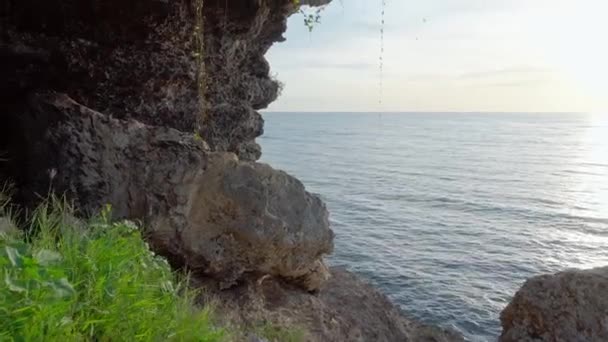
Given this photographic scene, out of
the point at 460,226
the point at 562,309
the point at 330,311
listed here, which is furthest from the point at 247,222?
the point at 460,226

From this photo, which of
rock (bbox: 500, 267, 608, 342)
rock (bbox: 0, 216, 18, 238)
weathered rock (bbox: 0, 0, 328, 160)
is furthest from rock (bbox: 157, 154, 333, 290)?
rock (bbox: 500, 267, 608, 342)

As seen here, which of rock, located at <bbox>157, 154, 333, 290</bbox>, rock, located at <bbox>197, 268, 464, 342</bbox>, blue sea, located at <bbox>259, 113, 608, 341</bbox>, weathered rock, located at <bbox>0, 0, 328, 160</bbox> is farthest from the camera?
blue sea, located at <bbox>259, 113, 608, 341</bbox>

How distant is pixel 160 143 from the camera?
20.6 ft

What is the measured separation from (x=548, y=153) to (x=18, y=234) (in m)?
60.3

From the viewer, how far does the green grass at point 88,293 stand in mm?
2521

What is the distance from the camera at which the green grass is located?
2521 millimetres

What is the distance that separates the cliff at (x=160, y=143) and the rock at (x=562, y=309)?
3921 millimetres

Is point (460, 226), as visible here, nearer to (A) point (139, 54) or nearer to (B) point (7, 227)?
(A) point (139, 54)

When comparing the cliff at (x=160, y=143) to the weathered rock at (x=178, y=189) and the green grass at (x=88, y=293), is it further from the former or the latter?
the green grass at (x=88, y=293)

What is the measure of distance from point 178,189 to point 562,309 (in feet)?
23.1

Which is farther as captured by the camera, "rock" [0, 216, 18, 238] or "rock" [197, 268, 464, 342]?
"rock" [197, 268, 464, 342]

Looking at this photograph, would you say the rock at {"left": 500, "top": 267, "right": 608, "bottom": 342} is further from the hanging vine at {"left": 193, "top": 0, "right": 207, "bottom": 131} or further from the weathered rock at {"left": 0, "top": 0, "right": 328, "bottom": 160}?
the hanging vine at {"left": 193, "top": 0, "right": 207, "bottom": 131}

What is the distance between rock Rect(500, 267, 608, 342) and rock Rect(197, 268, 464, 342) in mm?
2408

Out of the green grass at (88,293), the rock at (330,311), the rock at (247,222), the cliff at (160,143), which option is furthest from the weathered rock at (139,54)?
the green grass at (88,293)
